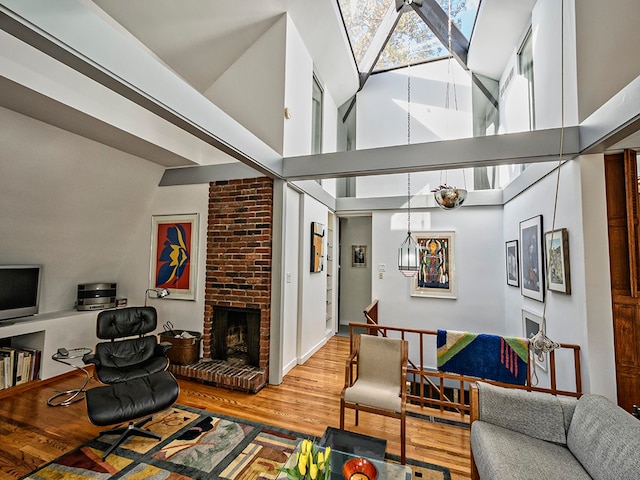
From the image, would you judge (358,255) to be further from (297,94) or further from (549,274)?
(549,274)

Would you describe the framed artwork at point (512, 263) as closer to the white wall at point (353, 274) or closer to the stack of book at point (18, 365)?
the white wall at point (353, 274)

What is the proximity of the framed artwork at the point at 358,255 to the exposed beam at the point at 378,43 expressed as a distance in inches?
129

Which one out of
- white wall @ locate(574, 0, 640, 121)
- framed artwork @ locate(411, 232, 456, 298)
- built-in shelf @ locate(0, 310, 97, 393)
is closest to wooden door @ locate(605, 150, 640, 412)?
→ white wall @ locate(574, 0, 640, 121)

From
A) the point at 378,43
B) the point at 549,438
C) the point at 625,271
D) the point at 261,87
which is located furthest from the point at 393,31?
the point at 549,438

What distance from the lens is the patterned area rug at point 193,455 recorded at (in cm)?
202

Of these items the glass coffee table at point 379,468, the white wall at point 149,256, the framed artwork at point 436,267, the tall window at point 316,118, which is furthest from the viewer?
the framed artwork at point 436,267

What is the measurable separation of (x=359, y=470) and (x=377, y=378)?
1215 mm

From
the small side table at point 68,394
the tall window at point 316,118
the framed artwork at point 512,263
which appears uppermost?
the tall window at point 316,118

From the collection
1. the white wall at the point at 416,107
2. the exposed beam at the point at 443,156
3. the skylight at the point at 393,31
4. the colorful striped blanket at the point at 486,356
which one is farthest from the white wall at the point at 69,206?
the colorful striped blanket at the point at 486,356

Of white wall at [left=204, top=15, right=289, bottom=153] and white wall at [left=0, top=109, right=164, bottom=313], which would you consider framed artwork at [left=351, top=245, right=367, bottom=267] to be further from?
white wall at [left=0, top=109, right=164, bottom=313]

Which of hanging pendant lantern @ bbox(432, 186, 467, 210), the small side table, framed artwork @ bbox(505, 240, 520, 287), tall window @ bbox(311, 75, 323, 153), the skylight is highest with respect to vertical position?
the skylight

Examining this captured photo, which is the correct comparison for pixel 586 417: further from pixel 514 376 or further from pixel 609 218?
pixel 609 218

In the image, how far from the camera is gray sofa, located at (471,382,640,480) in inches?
58.1

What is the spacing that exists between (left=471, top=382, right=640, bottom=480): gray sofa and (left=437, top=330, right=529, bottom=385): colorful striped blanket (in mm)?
674
